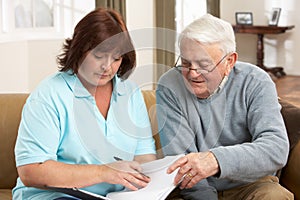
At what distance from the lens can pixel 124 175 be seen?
5.72 ft

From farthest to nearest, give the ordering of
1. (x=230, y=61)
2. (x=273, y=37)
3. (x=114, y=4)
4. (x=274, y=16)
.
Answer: (x=273, y=37) → (x=274, y=16) → (x=114, y=4) → (x=230, y=61)

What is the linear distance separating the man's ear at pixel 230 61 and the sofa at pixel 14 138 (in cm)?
32

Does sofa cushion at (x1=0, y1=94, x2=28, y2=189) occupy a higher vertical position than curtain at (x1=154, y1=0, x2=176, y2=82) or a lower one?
lower

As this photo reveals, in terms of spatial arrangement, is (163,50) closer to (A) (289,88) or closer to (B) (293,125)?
(B) (293,125)

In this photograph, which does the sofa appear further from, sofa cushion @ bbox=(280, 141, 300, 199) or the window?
the window

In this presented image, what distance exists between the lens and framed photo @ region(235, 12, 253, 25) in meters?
8.05

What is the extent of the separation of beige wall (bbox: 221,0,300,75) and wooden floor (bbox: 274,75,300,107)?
29 cm

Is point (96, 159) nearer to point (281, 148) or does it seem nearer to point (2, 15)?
point (281, 148)

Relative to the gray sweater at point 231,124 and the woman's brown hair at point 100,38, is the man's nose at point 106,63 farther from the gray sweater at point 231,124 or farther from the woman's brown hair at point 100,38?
the gray sweater at point 231,124

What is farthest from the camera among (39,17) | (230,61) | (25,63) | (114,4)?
(114,4)

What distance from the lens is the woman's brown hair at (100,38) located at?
1698mm

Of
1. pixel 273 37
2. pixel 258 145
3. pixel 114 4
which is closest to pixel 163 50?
pixel 258 145

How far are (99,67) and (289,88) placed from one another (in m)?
5.64

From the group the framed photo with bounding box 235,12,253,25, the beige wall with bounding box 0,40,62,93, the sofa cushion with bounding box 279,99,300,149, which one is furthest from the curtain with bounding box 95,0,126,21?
the framed photo with bounding box 235,12,253,25
